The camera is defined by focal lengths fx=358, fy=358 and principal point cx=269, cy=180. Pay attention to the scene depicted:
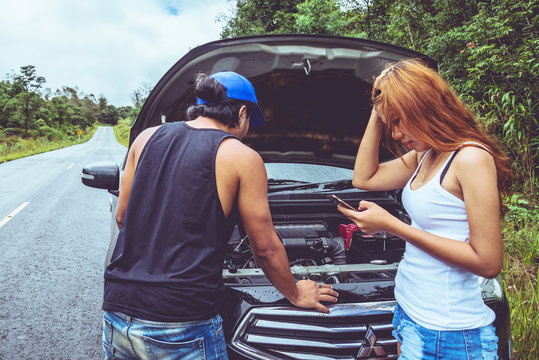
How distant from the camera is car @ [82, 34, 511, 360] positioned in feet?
5.30

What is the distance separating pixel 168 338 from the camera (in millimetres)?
1243

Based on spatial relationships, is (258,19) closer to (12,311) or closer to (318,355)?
(12,311)

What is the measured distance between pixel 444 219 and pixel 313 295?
2.27ft

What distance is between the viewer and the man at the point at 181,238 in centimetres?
122

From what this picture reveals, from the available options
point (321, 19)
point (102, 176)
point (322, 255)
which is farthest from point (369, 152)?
point (321, 19)

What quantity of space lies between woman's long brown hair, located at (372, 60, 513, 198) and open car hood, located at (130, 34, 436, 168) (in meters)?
1.12

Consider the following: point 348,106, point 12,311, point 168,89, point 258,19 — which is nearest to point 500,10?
point 348,106

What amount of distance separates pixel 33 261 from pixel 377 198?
13.8 ft

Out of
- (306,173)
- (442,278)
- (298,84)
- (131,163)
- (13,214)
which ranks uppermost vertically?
(298,84)

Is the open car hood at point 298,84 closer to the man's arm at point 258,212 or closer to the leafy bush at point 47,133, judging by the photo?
the man's arm at point 258,212

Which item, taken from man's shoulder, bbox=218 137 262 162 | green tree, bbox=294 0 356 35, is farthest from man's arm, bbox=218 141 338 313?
green tree, bbox=294 0 356 35

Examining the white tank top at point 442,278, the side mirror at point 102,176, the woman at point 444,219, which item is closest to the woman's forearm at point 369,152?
the woman at point 444,219

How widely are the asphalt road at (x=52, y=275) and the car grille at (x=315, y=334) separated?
1760mm

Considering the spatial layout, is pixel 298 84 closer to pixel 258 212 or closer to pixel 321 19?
pixel 258 212
